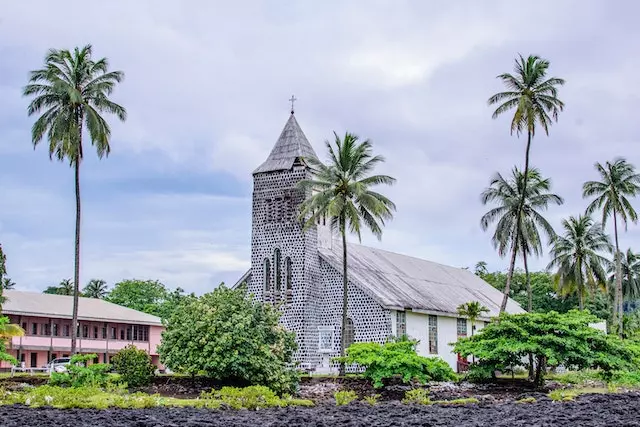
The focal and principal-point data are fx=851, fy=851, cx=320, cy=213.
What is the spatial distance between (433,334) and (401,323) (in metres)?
4.15

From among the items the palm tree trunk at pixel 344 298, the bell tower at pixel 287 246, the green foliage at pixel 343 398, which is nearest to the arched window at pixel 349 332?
the palm tree trunk at pixel 344 298

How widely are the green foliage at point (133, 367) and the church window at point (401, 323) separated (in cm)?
1825

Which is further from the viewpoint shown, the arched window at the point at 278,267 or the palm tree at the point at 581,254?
the palm tree at the point at 581,254

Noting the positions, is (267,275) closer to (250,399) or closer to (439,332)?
(439,332)

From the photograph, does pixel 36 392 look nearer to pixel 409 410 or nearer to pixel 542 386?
pixel 409 410

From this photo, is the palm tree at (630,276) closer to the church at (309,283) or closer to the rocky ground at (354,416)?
the church at (309,283)

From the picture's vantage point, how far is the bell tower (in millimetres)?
46906

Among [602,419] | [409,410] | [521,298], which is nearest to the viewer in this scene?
[602,419]

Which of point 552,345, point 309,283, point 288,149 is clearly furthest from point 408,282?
point 552,345

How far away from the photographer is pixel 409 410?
21.8 metres

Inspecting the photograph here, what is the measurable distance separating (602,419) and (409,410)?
194 inches

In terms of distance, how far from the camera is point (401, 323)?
46.9 m

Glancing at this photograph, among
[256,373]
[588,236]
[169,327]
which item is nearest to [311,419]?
[256,373]

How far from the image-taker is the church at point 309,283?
4644cm
